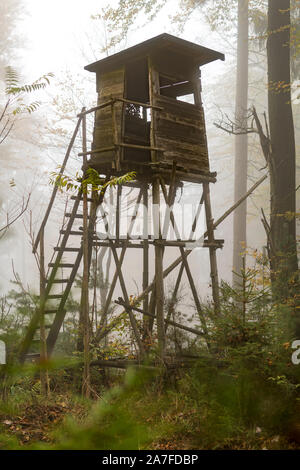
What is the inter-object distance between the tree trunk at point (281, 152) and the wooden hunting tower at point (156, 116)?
6.85 ft

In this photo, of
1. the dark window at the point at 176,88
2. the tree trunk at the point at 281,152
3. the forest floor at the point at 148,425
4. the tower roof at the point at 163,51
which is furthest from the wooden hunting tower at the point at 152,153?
the forest floor at the point at 148,425

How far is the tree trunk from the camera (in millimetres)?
11109

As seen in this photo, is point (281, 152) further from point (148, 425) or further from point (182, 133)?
point (148, 425)

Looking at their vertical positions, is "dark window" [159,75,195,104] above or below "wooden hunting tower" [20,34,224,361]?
above

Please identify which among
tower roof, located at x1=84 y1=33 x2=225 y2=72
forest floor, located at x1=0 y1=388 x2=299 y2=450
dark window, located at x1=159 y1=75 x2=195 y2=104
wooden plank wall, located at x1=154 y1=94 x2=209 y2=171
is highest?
tower roof, located at x1=84 y1=33 x2=225 y2=72

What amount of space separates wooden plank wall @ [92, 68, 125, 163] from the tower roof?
0.21 metres

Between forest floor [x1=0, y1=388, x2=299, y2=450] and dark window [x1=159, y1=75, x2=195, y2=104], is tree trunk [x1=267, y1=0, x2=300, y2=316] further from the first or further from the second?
forest floor [x1=0, y1=388, x2=299, y2=450]

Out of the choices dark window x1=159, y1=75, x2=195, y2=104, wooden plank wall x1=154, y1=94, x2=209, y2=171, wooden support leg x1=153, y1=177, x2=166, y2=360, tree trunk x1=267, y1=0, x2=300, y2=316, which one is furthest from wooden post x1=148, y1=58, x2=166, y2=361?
tree trunk x1=267, y1=0, x2=300, y2=316

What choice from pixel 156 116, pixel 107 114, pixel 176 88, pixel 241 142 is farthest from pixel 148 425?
pixel 241 142

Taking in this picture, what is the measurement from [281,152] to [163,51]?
3.65 m

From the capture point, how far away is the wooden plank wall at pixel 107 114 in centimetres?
1035

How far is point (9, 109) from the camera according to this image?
88.6 feet

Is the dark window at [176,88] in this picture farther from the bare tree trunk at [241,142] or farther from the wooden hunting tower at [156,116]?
the bare tree trunk at [241,142]
